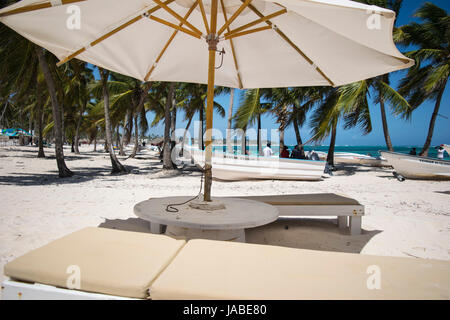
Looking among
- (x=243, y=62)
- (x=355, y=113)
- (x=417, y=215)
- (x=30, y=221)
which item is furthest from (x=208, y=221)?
(x=355, y=113)

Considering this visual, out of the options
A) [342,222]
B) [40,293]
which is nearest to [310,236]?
[342,222]

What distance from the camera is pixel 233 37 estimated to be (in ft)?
10.2

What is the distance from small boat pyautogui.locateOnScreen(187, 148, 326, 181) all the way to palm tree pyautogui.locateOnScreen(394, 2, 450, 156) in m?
7.30

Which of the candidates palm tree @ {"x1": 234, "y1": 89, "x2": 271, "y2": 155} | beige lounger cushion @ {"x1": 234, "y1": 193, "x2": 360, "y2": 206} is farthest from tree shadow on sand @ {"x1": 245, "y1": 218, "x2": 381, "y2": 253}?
palm tree @ {"x1": 234, "y1": 89, "x2": 271, "y2": 155}

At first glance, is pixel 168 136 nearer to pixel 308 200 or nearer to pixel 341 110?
pixel 341 110

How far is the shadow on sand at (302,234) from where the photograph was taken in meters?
3.23

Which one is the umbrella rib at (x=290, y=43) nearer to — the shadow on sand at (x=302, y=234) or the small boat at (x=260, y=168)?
the shadow on sand at (x=302, y=234)

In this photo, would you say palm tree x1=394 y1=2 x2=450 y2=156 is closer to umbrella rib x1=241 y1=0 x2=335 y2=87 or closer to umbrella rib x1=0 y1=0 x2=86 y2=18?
umbrella rib x1=241 y1=0 x2=335 y2=87

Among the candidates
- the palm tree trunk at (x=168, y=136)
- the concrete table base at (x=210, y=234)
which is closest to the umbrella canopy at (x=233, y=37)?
the concrete table base at (x=210, y=234)

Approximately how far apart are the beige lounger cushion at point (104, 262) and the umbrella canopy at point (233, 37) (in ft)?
5.73

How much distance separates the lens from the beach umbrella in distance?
2.02 meters

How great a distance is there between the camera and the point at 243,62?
373cm
